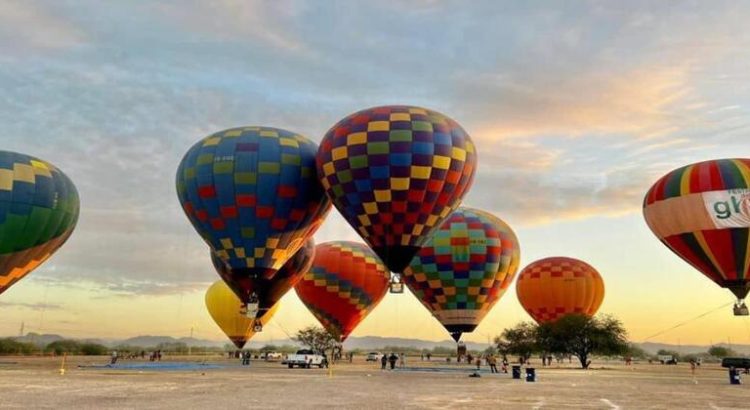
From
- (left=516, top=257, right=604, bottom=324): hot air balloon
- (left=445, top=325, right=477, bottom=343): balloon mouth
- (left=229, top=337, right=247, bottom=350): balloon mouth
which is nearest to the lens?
(left=445, top=325, right=477, bottom=343): balloon mouth

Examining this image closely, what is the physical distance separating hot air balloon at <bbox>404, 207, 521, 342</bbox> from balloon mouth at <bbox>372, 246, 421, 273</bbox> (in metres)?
13.2

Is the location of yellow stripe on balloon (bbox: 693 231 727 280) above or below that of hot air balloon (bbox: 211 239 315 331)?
above

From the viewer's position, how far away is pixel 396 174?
32625 millimetres

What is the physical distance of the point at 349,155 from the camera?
33.3 meters

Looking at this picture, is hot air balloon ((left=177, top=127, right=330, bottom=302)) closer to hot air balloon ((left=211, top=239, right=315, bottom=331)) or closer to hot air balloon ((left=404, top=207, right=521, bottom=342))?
hot air balloon ((left=211, top=239, right=315, bottom=331))

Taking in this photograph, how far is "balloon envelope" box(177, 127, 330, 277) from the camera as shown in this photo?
34.9 meters

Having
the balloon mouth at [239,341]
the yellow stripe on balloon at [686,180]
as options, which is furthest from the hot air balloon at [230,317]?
the yellow stripe on balloon at [686,180]

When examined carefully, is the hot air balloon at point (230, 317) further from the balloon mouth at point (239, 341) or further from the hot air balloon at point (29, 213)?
the hot air balloon at point (29, 213)

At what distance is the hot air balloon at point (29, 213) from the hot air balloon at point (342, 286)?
19.7 m

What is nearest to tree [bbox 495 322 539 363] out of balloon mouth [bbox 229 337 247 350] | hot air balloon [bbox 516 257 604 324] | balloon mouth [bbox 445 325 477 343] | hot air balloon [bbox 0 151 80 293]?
hot air balloon [bbox 516 257 604 324]

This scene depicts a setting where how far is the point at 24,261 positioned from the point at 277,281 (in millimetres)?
16118

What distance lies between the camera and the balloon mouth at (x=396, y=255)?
33.5m

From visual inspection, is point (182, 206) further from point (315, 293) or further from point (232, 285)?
point (315, 293)

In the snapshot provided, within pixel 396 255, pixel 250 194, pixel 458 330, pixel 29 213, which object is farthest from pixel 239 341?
pixel 396 255
